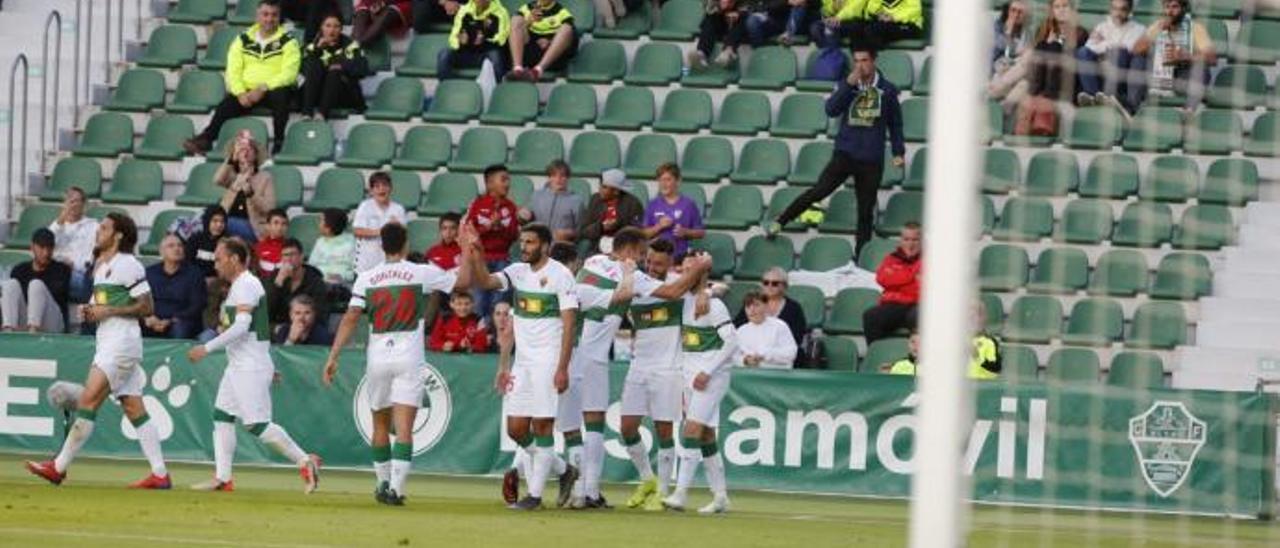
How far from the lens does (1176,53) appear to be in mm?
21875

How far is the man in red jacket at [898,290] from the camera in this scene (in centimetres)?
2291

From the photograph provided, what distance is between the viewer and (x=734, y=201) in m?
25.3

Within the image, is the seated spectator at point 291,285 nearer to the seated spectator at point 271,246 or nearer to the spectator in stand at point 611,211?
the seated spectator at point 271,246

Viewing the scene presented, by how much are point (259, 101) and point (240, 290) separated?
8.11 m

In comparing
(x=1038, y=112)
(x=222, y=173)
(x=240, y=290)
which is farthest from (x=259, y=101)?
(x=1038, y=112)

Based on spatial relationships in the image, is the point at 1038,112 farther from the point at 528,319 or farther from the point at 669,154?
the point at 669,154

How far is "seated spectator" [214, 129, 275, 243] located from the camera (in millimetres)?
25047

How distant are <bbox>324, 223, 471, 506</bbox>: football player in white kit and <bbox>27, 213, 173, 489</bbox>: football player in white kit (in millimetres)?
1796

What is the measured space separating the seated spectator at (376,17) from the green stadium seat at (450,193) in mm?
2268

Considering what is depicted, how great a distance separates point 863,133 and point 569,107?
3.73 m

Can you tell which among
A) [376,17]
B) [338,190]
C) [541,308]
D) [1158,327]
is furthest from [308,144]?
[541,308]

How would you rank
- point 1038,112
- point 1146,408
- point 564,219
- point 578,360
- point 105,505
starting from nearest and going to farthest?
point 1038,112 < point 105,505 < point 578,360 < point 1146,408 < point 564,219

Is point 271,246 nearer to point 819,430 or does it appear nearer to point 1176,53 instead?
point 819,430

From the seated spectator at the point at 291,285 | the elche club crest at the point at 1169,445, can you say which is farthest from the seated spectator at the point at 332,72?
the elche club crest at the point at 1169,445
